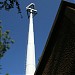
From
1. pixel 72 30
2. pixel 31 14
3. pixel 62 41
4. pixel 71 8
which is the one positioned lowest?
pixel 31 14

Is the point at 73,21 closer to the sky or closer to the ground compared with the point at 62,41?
closer to the sky

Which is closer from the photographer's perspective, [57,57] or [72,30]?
[72,30]

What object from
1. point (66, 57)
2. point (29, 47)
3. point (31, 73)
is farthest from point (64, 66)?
point (29, 47)

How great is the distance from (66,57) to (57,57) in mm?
525

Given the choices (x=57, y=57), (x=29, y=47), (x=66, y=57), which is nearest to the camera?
(x=66, y=57)

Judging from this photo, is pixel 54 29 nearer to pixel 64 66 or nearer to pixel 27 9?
pixel 64 66

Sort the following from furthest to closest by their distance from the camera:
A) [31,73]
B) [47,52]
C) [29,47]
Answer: [29,47], [31,73], [47,52]

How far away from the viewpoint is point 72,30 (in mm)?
6180

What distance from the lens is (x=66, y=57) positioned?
21.7 ft

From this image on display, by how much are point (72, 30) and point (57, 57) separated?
119cm

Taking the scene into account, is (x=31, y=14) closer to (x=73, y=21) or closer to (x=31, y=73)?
(x=31, y=73)

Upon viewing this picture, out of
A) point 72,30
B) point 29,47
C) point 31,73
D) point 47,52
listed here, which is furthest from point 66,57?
point 29,47

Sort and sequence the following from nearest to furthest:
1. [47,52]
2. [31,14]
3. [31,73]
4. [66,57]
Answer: [66,57], [47,52], [31,73], [31,14]

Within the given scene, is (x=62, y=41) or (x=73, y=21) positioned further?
(x=62, y=41)
